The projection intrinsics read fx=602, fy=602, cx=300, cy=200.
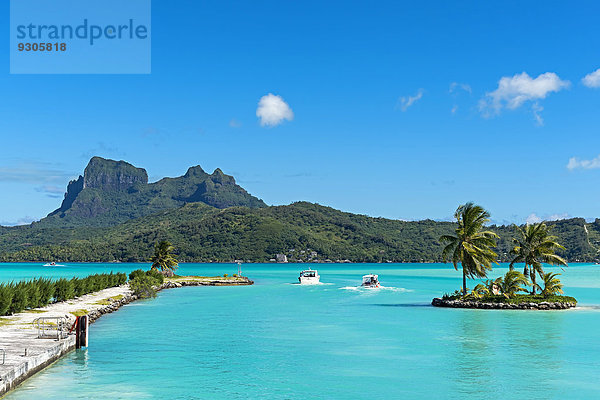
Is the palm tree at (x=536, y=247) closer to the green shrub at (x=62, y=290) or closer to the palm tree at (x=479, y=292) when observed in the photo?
the palm tree at (x=479, y=292)

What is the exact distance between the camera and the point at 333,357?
34.6m

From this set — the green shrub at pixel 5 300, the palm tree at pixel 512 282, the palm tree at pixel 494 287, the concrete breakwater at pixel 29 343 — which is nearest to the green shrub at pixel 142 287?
the concrete breakwater at pixel 29 343

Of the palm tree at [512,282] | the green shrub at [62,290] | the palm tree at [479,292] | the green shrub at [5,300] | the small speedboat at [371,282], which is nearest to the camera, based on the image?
the green shrub at [5,300]

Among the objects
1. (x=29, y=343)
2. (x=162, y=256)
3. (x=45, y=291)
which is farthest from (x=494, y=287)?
(x=162, y=256)

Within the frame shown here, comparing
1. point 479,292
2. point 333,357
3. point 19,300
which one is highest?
point 19,300

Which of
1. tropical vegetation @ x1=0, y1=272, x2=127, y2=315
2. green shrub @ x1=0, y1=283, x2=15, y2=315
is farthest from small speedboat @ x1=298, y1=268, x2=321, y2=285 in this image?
green shrub @ x1=0, y1=283, x2=15, y2=315

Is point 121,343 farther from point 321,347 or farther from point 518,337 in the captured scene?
point 518,337

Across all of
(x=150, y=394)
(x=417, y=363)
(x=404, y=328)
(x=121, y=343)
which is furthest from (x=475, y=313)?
(x=150, y=394)

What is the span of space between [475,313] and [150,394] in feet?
128

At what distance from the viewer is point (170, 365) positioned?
31.8 meters

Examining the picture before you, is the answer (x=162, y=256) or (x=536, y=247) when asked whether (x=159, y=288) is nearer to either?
(x=162, y=256)

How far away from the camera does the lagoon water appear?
2638cm

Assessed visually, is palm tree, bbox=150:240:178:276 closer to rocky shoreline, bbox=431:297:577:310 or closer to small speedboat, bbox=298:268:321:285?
small speedboat, bbox=298:268:321:285

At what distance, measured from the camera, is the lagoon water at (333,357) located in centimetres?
2638
